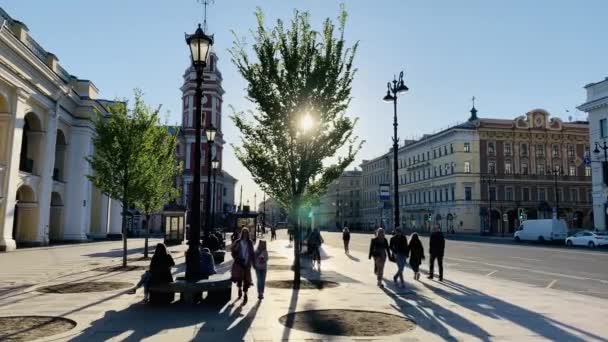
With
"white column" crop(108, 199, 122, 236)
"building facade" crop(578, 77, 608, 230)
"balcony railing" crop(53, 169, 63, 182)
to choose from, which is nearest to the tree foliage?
"balcony railing" crop(53, 169, 63, 182)

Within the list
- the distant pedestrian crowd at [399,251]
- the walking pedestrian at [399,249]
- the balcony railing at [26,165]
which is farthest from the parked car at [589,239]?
the balcony railing at [26,165]

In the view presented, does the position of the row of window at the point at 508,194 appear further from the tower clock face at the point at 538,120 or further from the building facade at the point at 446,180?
the tower clock face at the point at 538,120

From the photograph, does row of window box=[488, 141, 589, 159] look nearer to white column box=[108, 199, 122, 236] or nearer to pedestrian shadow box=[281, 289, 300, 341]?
white column box=[108, 199, 122, 236]

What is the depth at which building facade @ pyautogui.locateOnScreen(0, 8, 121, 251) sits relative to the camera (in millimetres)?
28078

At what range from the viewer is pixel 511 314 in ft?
31.0

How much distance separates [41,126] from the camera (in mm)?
33562

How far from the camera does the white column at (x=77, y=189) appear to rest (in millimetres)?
38938

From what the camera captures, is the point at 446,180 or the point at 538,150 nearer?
the point at 538,150

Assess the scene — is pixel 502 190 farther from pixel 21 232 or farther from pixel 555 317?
pixel 555 317

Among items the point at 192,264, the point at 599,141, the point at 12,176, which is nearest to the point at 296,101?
the point at 192,264

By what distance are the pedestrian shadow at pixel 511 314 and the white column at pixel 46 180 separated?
2882cm

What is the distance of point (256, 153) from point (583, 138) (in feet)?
280

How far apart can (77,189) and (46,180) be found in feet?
19.5

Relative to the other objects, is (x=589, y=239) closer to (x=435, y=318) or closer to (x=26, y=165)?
(x=435, y=318)
